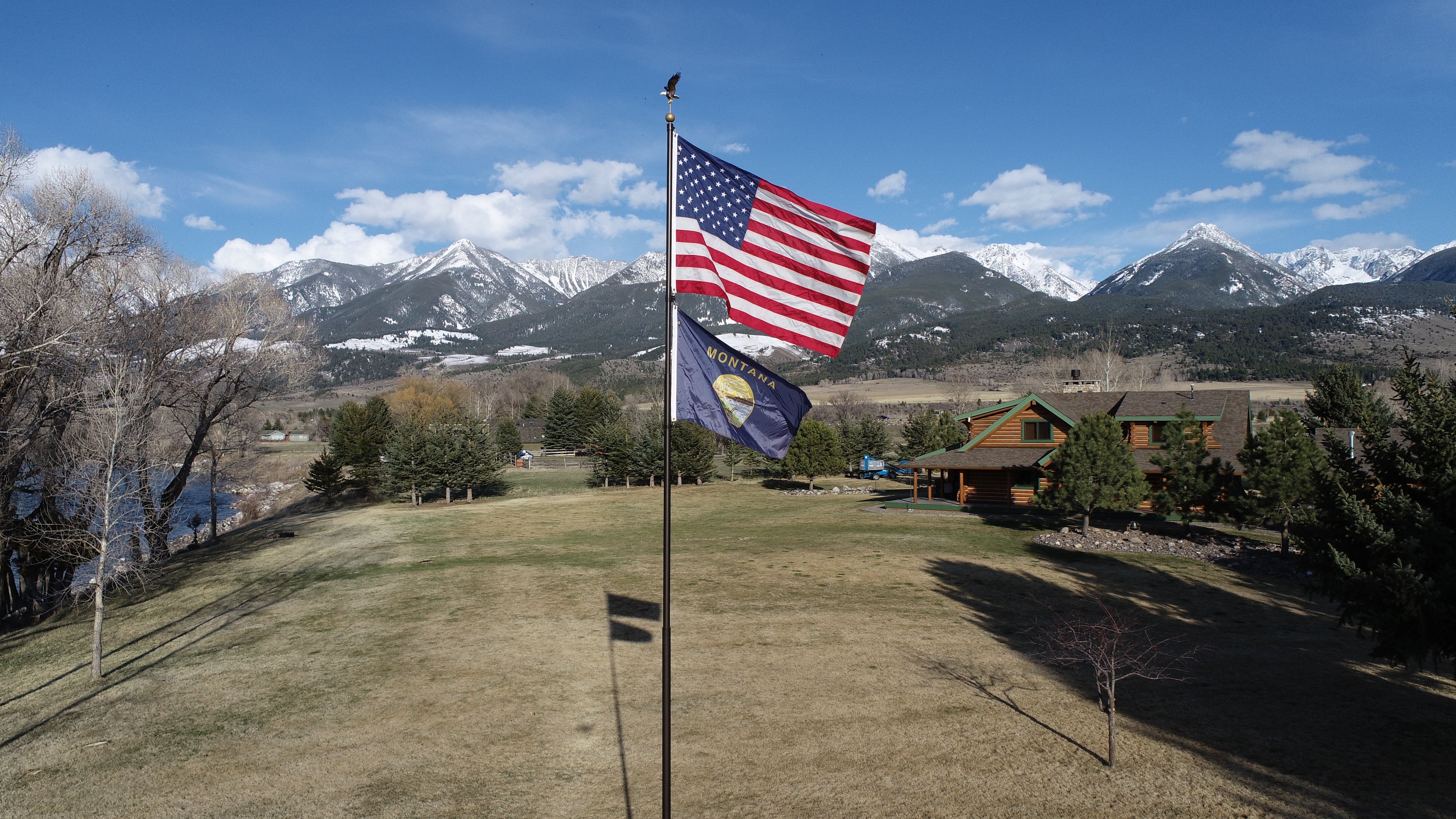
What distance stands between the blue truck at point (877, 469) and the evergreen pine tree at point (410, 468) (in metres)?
33.3

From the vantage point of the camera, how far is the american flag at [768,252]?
7988 millimetres

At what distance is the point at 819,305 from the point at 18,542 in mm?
28067

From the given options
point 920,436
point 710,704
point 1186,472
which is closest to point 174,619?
point 710,704

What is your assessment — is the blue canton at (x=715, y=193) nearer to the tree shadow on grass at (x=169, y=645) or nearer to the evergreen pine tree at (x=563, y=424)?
the tree shadow on grass at (x=169, y=645)

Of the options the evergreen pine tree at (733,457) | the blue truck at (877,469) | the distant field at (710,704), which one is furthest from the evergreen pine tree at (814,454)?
the distant field at (710,704)

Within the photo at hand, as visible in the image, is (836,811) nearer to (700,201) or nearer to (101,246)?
(700,201)

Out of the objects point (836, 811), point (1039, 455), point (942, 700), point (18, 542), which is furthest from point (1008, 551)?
point (18, 542)

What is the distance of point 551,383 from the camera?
5876 inches

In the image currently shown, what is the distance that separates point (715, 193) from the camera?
8203 millimetres

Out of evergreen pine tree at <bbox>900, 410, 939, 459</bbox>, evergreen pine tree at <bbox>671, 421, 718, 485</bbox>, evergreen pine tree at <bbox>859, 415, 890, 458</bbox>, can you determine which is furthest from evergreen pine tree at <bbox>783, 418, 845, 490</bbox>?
evergreen pine tree at <bbox>859, 415, 890, 458</bbox>

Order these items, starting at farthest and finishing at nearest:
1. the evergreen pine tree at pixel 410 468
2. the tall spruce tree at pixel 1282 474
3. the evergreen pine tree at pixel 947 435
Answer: the evergreen pine tree at pixel 947 435 < the evergreen pine tree at pixel 410 468 < the tall spruce tree at pixel 1282 474

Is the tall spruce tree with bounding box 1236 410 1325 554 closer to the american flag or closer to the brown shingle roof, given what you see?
the brown shingle roof

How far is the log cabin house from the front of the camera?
35344 millimetres

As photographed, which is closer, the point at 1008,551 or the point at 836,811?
the point at 836,811
